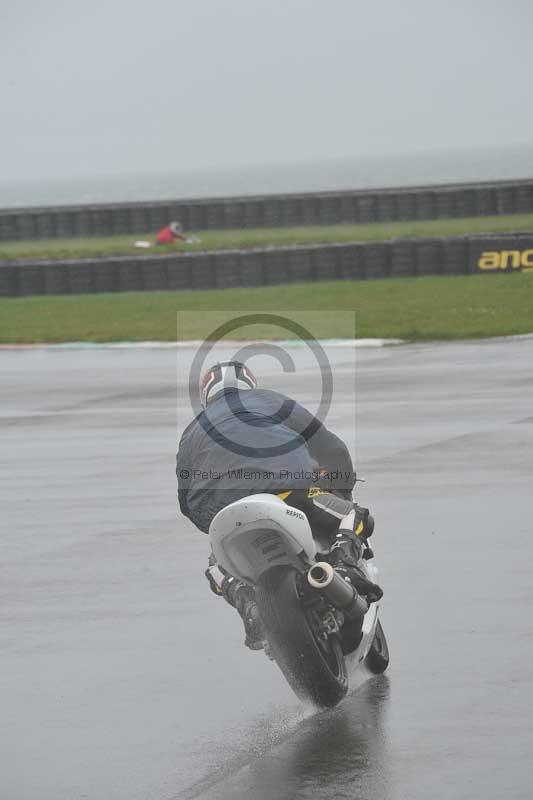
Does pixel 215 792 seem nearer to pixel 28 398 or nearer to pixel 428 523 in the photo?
pixel 428 523

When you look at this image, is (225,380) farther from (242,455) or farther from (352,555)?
(352,555)

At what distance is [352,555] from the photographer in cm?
648

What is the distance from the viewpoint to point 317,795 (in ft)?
17.2

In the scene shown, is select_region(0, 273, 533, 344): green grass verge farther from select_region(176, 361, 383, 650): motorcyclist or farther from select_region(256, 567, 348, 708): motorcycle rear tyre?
select_region(256, 567, 348, 708): motorcycle rear tyre

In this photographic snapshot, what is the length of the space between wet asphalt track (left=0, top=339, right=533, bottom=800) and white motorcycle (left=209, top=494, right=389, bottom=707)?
0.78ft

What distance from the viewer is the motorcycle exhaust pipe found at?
19.1ft

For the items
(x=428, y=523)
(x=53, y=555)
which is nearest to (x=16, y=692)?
(x=53, y=555)

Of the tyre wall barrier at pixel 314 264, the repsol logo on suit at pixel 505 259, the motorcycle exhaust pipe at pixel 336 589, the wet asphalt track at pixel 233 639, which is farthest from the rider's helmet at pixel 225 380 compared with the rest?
the repsol logo on suit at pixel 505 259

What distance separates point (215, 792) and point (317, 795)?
0.36 meters

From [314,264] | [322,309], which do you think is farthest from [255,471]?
[314,264]

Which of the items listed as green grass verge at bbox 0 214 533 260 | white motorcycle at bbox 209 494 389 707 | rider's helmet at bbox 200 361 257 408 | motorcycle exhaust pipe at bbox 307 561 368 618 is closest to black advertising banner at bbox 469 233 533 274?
green grass verge at bbox 0 214 533 260

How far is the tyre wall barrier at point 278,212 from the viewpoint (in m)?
39.2

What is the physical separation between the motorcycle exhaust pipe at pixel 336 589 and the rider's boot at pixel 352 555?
0.12 metres

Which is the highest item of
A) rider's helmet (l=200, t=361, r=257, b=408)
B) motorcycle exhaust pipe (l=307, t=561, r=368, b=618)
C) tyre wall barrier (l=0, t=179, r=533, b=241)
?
rider's helmet (l=200, t=361, r=257, b=408)
